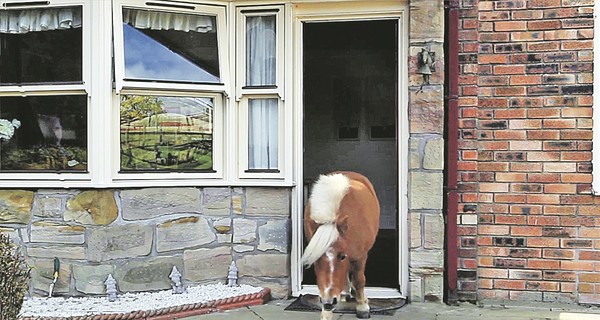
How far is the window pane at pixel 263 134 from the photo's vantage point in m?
4.61

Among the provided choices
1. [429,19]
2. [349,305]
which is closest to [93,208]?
[349,305]

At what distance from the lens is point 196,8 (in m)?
4.50

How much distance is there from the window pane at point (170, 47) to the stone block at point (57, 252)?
120 cm

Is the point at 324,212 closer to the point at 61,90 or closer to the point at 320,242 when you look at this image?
the point at 320,242

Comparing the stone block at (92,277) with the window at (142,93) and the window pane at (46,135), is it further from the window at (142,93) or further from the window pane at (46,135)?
the window pane at (46,135)

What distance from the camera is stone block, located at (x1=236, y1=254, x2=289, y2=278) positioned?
452cm

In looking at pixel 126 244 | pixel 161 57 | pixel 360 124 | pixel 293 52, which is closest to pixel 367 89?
pixel 360 124

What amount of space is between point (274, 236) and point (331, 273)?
975 millimetres

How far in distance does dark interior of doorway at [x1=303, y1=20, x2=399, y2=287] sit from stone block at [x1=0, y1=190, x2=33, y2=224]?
3.22 m

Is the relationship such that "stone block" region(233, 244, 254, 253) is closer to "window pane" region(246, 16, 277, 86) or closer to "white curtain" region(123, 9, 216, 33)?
"window pane" region(246, 16, 277, 86)

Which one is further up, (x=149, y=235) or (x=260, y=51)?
(x=260, y=51)

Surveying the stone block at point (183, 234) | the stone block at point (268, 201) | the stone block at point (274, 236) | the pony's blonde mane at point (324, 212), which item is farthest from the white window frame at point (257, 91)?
the pony's blonde mane at point (324, 212)

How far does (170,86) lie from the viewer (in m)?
4.40

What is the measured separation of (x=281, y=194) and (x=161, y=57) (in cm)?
125
